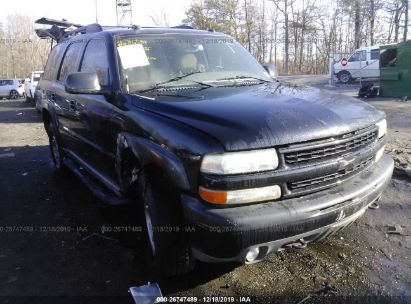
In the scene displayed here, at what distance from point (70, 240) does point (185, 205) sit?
1.93m

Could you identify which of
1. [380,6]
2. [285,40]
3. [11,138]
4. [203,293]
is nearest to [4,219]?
[203,293]

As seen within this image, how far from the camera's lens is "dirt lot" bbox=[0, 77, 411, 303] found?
2.93 m

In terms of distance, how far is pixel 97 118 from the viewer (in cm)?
391

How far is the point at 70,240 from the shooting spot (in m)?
3.92

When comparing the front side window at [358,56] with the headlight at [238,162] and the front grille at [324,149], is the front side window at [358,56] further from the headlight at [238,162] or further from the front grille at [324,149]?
the headlight at [238,162]

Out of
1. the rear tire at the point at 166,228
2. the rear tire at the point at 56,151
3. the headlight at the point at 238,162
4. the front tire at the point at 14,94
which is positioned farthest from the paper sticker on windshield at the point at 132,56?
the front tire at the point at 14,94

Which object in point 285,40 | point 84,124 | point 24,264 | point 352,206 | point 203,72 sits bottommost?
point 24,264

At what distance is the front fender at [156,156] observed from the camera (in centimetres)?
254

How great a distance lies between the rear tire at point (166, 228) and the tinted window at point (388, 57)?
Answer: 13.6m

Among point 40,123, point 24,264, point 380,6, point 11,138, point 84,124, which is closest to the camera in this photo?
point 24,264

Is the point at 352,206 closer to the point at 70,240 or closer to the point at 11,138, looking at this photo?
the point at 70,240

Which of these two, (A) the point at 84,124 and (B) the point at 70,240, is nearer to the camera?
(B) the point at 70,240

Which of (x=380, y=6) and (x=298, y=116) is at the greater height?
(x=380, y=6)

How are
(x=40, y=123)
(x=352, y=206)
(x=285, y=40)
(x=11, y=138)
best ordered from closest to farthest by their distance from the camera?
(x=352, y=206) < (x=11, y=138) < (x=40, y=123) < (x=285, y=40)
